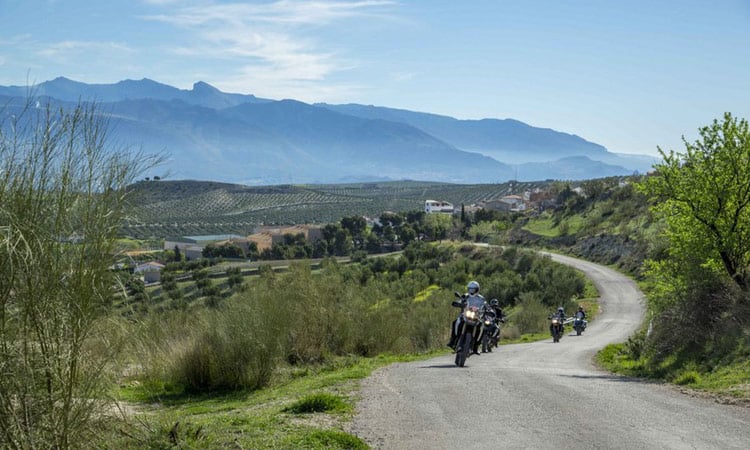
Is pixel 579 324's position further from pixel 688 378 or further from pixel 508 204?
pixel 508 204

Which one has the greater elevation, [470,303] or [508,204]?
[508,204]

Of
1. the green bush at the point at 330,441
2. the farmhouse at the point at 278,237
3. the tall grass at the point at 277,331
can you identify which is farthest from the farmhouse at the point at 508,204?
the green bush at the point at 330,441

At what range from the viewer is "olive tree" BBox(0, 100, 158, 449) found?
5133 mm

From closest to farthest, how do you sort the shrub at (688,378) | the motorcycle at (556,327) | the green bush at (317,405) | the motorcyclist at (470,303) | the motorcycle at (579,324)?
the green bush at (317,405), the shrub at (688,378), the motorcyclist at (470,303), the motorcycle at (556,327), the motorcycle at (579,324)

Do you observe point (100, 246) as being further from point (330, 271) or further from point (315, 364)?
point (330, 271)

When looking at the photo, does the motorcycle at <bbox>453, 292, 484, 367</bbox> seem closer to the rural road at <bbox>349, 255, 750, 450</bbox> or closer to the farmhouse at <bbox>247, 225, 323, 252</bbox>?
the rural road at <bbox>349, 255, 750, 450</bbox>

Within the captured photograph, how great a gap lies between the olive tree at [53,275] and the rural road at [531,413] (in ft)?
11.3

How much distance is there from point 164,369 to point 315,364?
4.00 m

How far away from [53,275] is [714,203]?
14435 millimetres

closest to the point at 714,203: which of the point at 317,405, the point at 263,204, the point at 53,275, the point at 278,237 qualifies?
the point at 317,405

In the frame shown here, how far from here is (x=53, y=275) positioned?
17.1 ft

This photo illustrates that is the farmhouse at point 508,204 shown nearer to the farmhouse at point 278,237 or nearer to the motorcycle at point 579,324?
the farmhouse at point 278,237

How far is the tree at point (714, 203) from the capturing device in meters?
15.3

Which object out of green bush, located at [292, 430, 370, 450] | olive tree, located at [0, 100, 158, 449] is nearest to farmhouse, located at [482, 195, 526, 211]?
green bush, located at [292, 430, 370, 450]
